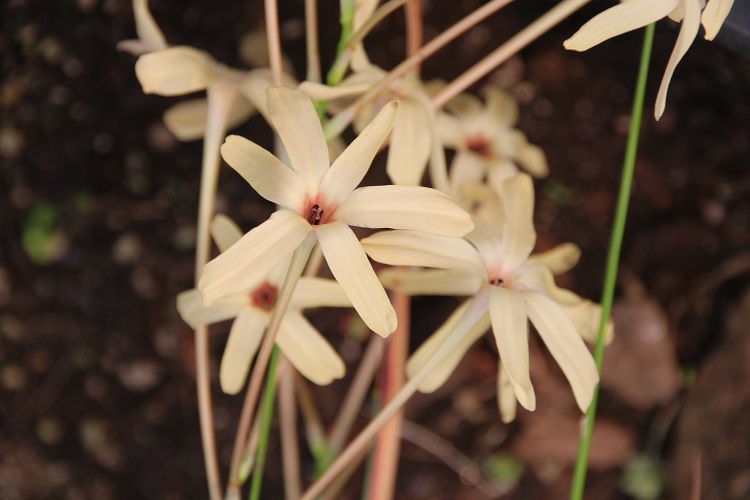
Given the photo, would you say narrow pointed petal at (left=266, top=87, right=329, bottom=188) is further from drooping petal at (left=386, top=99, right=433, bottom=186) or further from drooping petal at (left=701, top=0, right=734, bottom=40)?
drooping petal at (left=701, top=0, right=734, bottom=40)

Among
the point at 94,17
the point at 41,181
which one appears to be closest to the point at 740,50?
the point at 94,17

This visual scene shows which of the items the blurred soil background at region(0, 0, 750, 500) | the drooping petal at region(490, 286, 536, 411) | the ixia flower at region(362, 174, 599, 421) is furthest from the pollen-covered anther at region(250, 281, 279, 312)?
the blurred soil background at region(0, 0, 750, 500)

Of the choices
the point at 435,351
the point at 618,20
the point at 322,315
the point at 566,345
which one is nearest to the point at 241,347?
the point at 435,351

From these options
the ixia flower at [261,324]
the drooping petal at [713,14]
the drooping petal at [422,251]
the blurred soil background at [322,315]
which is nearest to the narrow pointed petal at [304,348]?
the ixia flower at [261,324]

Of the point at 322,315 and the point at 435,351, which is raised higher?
the point at 435,351

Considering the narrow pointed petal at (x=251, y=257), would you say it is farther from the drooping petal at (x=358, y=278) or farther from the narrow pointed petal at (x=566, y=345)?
the narrow pointed petal at (x=566, y=345)

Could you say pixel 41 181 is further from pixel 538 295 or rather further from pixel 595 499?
pixel 595 499

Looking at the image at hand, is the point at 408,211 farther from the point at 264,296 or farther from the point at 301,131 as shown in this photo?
the point at 264,296
